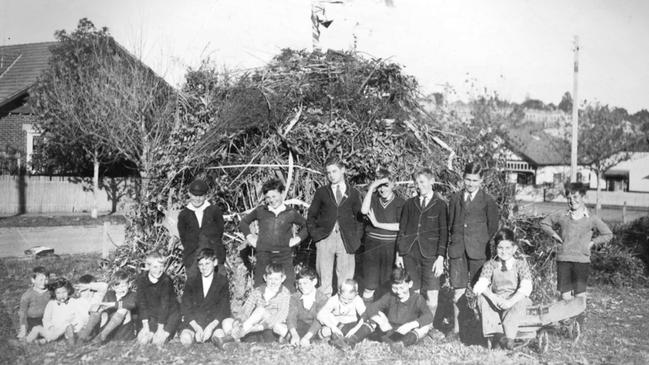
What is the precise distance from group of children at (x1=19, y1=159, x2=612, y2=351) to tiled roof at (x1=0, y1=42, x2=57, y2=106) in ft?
51.2

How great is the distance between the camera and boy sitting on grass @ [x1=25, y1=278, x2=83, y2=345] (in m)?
4.99

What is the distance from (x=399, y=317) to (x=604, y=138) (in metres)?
28.1

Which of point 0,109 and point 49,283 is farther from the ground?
Result: point 0,109

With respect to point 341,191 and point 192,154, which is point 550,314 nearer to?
point 341,191

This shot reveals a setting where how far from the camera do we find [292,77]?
25.2 feet

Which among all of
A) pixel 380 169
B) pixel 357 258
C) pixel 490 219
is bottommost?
pixel 357 258

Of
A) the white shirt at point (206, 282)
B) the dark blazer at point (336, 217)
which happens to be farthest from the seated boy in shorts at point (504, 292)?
the white shirt at point (206, 282)

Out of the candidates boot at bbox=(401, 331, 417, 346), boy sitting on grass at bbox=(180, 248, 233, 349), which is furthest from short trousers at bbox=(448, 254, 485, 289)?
boy sitting on grass at bbox=(180, 248, 233, 349)

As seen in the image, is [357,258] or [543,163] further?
[543,163]

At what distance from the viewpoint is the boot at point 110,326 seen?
4938 mm

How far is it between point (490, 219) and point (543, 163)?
115ft

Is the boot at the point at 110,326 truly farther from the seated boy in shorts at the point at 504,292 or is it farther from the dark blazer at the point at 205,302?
the seated boy in shorts at the point at 504,292

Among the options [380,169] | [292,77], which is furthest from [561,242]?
[292,77]

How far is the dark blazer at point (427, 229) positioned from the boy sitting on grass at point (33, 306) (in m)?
3.61
